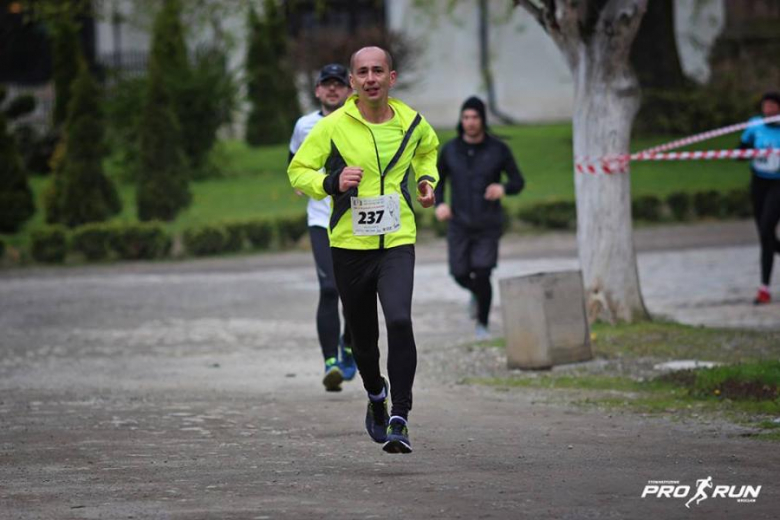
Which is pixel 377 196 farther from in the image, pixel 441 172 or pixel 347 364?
pixel 441 172

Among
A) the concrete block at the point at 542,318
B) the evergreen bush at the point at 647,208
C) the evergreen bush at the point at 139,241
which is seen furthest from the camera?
the evergreen bush at the point at 647,208

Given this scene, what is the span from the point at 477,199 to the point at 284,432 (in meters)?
5.31

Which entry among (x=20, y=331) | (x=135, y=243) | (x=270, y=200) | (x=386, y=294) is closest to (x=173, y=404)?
(x=386, y=294)

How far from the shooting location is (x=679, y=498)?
6.66 metres

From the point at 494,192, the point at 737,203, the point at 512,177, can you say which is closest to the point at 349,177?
the point at 494,192

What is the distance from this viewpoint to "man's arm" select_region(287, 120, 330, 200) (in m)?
7.94

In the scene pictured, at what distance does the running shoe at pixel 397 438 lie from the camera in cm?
775

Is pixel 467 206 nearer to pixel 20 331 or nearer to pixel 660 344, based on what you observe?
pixel 660 344

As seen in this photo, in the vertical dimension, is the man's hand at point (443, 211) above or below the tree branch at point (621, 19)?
below

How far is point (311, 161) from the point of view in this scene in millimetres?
7977

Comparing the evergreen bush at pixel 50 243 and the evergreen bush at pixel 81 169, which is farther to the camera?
the evergreen bush at pixel 81 169

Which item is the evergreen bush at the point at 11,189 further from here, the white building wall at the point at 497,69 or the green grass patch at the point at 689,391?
the white building wall at the point at 497,69

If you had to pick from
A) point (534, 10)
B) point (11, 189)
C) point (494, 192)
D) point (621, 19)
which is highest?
point (534, 10)
